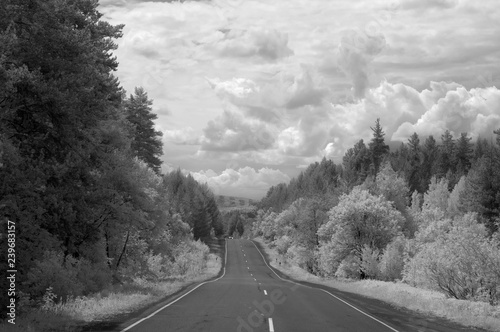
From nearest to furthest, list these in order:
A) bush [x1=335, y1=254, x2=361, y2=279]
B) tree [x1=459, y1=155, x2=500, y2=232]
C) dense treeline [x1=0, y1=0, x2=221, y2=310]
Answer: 1. dense treeline [x1=0, y1=0, x2=221, y2=310]
2. bush [x1=335, y1=254, x2=361, y2=279]
3. tree [x1=459, y1=155, x2=500, y2=232]

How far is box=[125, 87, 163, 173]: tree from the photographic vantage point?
2098 inches

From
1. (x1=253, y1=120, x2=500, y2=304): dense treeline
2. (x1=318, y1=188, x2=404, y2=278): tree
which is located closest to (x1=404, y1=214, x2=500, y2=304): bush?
(x1=253, y1=120, x2=500, y2=304): dense treeline

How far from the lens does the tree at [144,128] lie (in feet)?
175

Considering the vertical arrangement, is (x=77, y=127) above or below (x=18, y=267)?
above

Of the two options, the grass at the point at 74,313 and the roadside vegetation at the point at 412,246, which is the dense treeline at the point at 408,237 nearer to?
the roadside vegetation at the point at 412,246

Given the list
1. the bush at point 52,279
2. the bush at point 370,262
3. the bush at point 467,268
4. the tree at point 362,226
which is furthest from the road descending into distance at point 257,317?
the tree at point 362,226

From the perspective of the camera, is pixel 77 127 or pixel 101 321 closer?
pixel 101 321

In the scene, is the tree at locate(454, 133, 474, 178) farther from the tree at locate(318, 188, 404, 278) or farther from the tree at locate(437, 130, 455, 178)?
the tree at locate(318, 188, 404, 278)

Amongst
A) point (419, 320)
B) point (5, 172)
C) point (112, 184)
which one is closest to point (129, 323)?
point (5, 172)

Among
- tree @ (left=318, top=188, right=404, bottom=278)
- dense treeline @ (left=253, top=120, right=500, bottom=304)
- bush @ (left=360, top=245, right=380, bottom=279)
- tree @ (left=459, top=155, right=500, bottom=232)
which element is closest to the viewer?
dense treeline @ (left=253, top=120, right=500, bottom=304)

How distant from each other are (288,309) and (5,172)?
11417 millimetres

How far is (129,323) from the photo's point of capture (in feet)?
45.0

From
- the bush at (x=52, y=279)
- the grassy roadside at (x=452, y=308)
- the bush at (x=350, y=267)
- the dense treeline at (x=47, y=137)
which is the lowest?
the bush at (x=350, y=267)

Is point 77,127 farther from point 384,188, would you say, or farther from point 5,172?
point 384,188
